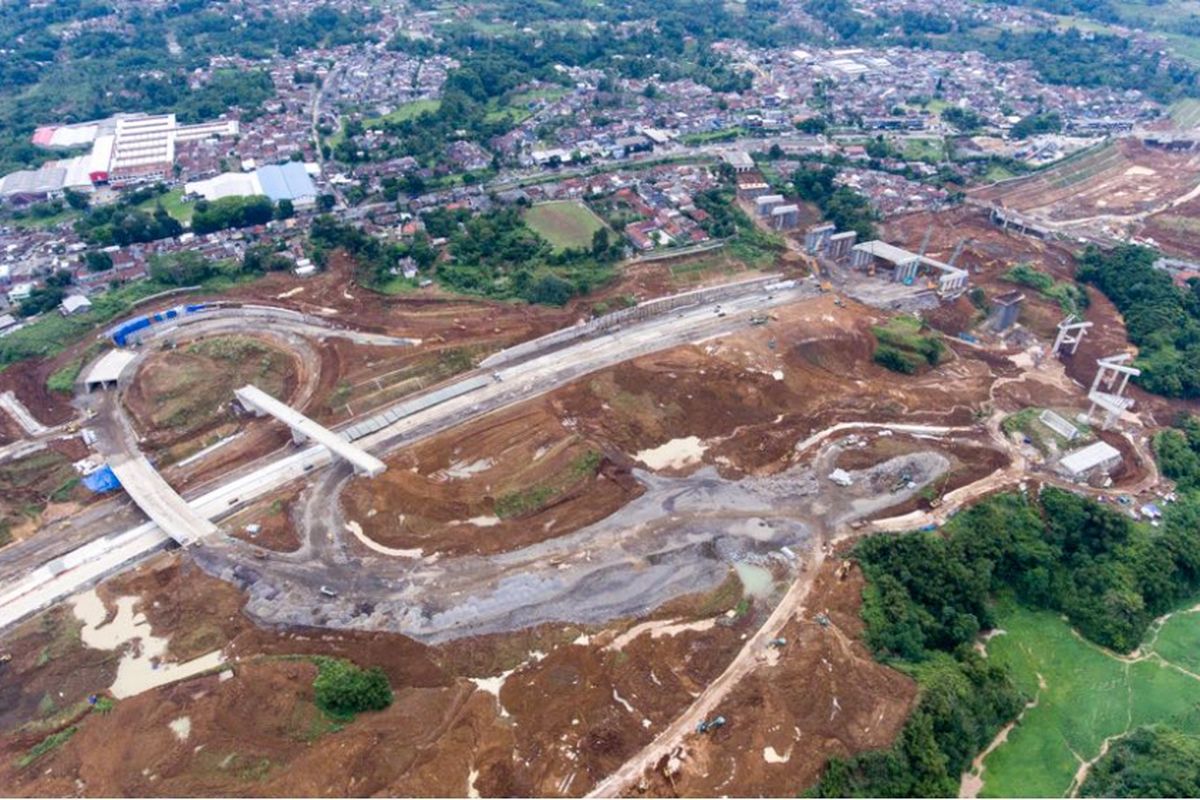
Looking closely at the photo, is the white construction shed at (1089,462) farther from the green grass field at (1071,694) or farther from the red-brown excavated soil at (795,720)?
the red-brown excavated soil at (795,720)

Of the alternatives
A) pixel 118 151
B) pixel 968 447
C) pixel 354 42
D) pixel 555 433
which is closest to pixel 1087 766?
pixel 968 447

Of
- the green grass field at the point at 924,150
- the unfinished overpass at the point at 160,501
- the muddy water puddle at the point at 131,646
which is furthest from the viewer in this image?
the green grass field at the point at 924,150

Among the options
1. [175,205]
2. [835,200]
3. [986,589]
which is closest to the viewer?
[986,589]

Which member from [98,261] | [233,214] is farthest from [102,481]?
[233,214]

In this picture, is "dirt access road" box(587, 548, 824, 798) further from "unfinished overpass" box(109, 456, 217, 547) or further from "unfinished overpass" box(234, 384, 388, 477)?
"unfinished overpass" box(109, 456, 217, 547)

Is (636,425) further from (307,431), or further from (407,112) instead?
(407,112)

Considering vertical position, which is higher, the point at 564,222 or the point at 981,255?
the point at 564,222

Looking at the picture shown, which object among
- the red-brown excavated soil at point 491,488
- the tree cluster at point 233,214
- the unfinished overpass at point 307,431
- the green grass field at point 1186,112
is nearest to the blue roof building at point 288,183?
the tree cluster at point 233,214
